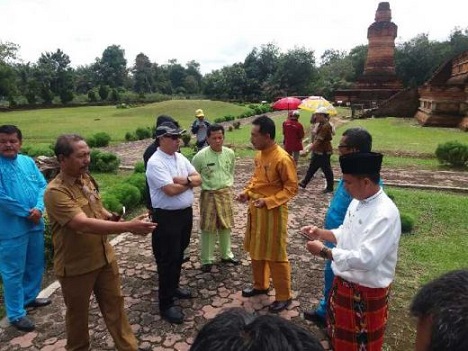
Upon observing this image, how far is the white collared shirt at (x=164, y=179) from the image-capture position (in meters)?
3.31

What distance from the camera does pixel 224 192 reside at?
4508 millimetres

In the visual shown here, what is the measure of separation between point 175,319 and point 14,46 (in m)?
50.9

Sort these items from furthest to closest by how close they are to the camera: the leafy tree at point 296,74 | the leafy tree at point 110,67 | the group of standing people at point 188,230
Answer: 1. the leafy tree at point 110,67
2. the leafy tree at point 296,74
3. the group of standing people at point 188,230

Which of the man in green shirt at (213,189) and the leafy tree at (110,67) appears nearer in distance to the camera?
the man in green shirt at (213,189)

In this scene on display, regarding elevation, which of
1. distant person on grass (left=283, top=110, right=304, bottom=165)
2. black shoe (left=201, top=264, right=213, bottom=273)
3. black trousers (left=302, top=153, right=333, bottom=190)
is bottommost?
black shoe (left=201, top=264, right=213, bottom=273)

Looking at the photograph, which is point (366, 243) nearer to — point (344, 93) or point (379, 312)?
point (379, 312)

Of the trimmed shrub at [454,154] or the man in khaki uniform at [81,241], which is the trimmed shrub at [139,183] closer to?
the man in khaki uniform at [81,241]

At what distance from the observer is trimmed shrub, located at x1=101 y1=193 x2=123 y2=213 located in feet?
19.6

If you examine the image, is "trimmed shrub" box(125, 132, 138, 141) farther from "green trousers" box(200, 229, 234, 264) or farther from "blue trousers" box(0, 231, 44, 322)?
"blue trousers" box(0, 231, 44, 322)

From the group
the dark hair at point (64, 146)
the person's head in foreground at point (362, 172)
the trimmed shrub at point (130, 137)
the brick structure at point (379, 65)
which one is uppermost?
the brick structure at point (379, 65)

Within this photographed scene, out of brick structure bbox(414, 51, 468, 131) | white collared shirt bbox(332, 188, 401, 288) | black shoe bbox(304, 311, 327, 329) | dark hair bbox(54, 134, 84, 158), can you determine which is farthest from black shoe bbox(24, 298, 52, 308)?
brick structure bbox(414, 51, 468, 131)

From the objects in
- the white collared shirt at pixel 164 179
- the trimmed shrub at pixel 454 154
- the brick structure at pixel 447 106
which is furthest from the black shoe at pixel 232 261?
the brick structure at pixel 447 106

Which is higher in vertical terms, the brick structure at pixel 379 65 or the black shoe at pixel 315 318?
the brick structure at pixel 379 65

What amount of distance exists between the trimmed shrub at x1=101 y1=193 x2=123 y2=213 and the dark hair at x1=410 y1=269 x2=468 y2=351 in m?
5.44
